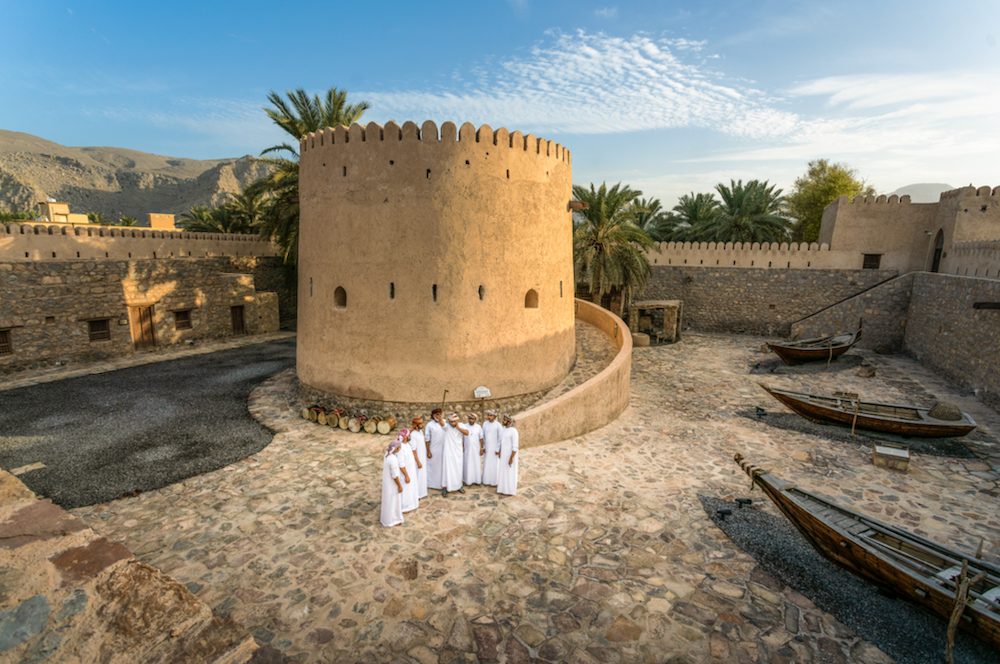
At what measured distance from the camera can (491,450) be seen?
761 centimetres

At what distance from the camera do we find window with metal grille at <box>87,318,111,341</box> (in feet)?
52.1

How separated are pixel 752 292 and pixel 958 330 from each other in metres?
7.82

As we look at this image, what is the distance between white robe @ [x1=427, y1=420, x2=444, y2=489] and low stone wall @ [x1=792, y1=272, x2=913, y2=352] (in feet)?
59.8

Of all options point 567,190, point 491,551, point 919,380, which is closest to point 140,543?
point 491,551

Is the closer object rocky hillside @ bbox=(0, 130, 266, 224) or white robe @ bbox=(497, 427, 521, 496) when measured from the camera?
white robe @ bbox=(497, 427, 521, 496)

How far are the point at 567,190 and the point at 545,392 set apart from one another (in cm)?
500

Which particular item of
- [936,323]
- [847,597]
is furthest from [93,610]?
[936,323]

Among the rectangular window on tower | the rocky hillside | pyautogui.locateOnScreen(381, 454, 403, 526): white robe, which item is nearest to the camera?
pyautogui.locateOnScreen(381, 454, 403, 526): white robe

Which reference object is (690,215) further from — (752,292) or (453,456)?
(453,456)

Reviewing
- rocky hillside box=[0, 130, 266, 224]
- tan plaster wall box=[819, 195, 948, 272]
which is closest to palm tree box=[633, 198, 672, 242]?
tan plaster wall box=[819, 195, 948, 272]

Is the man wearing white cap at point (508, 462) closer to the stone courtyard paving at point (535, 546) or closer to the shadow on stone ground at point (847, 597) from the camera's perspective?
the stone courtyard paving at point (535, 546)

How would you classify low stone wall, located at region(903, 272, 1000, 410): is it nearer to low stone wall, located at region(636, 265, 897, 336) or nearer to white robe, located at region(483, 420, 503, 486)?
low stone wall, located at region(636, 265, 897, 336)

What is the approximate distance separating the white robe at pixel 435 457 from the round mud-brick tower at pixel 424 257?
3.15 meters

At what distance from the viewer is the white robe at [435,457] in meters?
7.43
